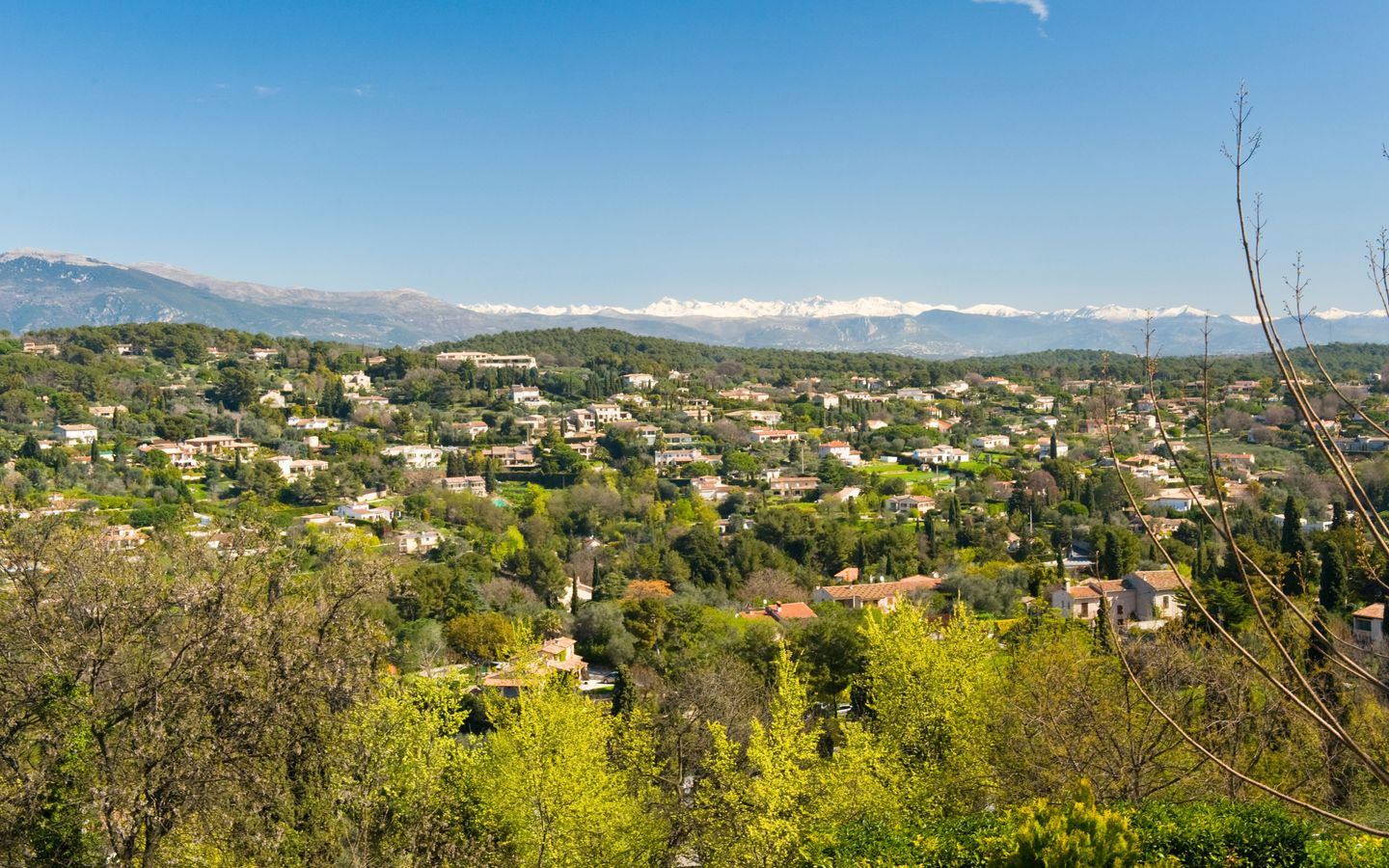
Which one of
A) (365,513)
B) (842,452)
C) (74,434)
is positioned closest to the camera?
(365,513)

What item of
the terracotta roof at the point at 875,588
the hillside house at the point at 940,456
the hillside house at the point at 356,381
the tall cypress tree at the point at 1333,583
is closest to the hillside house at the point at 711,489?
the hillside house at the point at 940,456

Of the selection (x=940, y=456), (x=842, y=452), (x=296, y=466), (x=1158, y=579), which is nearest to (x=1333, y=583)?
(x=1158, y=579)

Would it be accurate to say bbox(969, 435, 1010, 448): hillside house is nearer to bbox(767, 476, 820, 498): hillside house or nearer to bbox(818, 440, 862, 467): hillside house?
bbox(818, 440, 862, 467): hillside house

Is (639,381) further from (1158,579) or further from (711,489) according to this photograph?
(1158,579)

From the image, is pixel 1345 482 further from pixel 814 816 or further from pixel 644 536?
pixel 644 536

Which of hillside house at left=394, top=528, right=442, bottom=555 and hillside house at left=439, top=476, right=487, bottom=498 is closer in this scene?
hillside house at left=394, top=528, right=442, bottom=555

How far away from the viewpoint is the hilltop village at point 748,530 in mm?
9508

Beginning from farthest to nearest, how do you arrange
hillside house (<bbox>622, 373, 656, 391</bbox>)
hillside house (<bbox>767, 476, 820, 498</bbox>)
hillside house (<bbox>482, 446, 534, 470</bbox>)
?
hillside house (<bbox>622, 373, 656, 391</bbox>) → hillside house (<bbox>482, 446, 534, 470</bbox>) → hillside house (<bbox>767, 476, 820, 498</bbox>)

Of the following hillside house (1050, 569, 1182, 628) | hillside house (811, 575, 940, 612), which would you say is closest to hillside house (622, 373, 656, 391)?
hillside house (811, 575, 940, 612)

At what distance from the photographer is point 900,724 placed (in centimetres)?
1089

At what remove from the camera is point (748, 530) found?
34.7 metres

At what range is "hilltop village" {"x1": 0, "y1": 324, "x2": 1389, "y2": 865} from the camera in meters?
9.51

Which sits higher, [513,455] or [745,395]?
[745,395]

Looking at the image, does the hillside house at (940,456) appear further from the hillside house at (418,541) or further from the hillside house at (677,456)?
the hillside house at (418,541)
